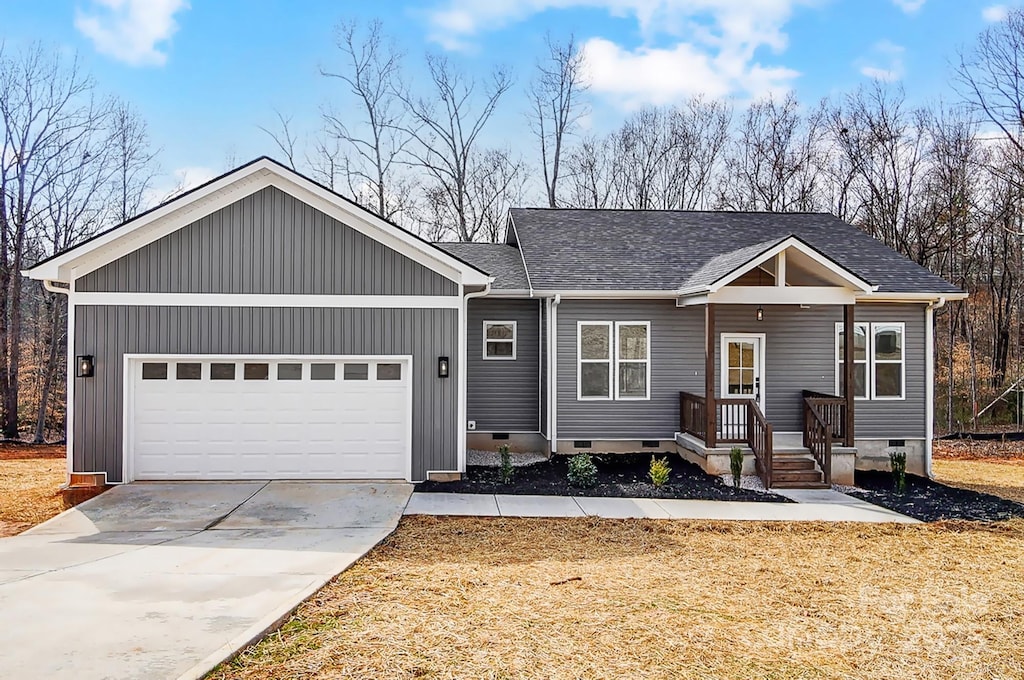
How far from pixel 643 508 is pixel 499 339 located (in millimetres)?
5245

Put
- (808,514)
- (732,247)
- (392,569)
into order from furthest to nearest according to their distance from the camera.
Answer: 1. (732,247)
2. (808,514)
3. (392,569)

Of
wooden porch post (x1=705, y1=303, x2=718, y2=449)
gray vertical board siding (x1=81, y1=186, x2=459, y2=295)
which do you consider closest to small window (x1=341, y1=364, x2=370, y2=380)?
gray vertical board siding (x1=81, y1=186, x2=459, y2=295)

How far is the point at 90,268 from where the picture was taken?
10.5m

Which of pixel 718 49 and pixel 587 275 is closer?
pixel 587 275

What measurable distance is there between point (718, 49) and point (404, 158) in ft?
37.9

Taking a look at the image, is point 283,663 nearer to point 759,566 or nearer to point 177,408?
point 759,566

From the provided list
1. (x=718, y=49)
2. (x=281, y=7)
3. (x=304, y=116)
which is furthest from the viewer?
(x=304, y=116)

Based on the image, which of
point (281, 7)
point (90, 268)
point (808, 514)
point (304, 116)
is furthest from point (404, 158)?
point (808, 514)

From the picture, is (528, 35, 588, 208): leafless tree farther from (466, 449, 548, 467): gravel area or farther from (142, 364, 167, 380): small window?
(142, 364, 167, 380): small window

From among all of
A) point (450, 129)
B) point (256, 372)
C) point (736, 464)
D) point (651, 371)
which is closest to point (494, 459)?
point (651, 371)

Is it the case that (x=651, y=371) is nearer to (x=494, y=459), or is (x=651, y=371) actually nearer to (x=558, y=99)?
(x=494, y=459)

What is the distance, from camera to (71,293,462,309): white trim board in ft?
34.9

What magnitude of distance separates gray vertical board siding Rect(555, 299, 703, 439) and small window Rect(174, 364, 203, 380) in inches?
233

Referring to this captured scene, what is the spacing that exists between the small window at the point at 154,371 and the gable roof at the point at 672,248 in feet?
19.8
